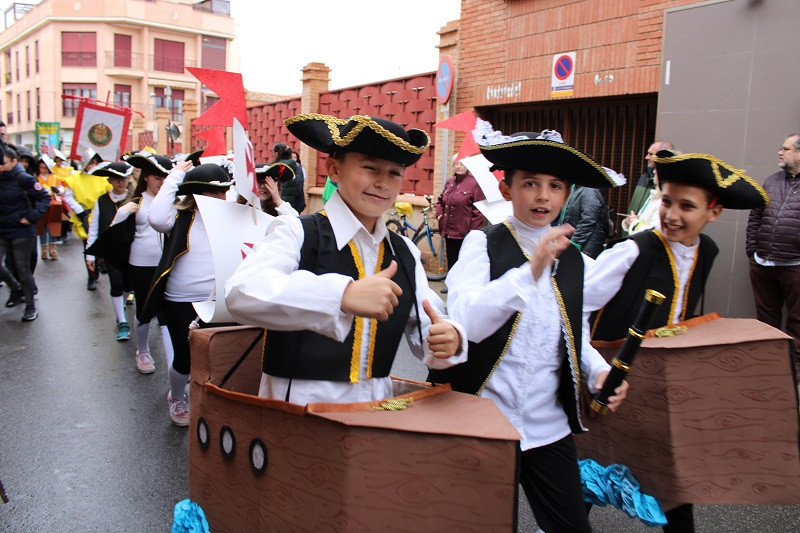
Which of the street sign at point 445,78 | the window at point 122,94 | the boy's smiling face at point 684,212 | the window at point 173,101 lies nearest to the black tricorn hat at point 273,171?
the boy's smiling face at point 684,212

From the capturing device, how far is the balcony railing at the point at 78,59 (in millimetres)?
54250

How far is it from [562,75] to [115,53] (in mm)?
52667

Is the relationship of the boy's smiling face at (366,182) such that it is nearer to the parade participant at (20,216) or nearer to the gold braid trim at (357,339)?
the gold braid trim at (357,339)

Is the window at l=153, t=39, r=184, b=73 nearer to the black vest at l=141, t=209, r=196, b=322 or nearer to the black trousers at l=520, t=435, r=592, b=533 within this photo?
the black vest at l=141, t=209, r=196, b=322

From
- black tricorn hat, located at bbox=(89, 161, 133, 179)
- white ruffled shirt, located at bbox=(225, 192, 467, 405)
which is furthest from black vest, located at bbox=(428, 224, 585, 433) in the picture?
black tricorn hat, located at bbox=(89, 161, 133, 179)

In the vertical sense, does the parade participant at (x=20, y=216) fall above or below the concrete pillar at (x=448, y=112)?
below

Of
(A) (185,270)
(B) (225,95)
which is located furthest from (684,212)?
(A) (185,270)

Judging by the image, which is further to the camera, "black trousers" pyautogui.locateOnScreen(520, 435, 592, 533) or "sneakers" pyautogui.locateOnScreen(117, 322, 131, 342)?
"sneakers" pyautogui.locateOnScreen(117, 322, 131, 342)

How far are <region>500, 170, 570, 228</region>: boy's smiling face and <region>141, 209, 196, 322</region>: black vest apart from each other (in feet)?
9.27

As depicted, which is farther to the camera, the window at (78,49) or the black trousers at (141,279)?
the window at (78,49)

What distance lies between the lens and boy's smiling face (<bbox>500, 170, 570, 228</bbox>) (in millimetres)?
2568

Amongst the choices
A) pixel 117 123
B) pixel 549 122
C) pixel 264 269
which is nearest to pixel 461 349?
pixel 264 269

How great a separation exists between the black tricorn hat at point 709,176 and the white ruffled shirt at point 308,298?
1279 mm

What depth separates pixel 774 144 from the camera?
6922 millimetres
